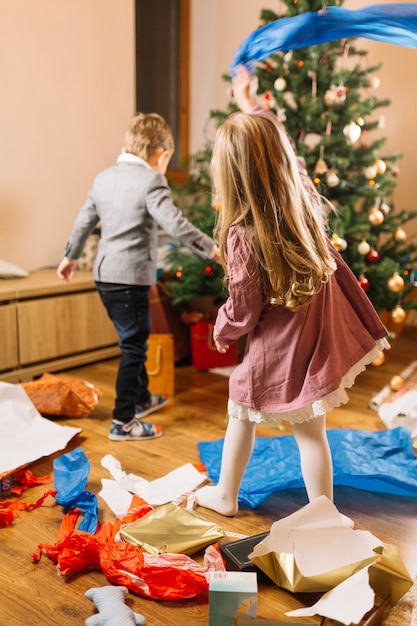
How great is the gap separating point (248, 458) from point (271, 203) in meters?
0.72

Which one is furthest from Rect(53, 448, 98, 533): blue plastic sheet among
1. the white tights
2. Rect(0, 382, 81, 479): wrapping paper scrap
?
the white tights

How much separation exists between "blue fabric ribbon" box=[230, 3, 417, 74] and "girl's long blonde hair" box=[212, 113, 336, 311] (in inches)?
18.4

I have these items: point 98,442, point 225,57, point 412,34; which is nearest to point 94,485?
point 98,442

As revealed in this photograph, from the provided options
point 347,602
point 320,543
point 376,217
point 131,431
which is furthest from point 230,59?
point 347,602

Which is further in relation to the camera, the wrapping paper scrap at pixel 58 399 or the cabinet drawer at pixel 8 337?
the cabinet drawer at pixel 8 337

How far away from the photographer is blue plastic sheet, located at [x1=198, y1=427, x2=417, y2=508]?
191cm

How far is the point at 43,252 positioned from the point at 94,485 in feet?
6.00

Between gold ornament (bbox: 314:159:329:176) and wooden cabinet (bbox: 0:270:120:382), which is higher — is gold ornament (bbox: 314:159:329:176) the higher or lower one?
the higher one

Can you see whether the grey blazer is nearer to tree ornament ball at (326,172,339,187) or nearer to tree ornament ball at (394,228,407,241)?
tree ornament ball at (326,172,339,187)

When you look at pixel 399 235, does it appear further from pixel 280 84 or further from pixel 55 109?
pixel 55 109

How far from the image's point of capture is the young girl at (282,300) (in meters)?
1.53

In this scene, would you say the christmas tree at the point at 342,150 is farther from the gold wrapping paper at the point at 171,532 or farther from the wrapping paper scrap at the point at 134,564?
the wrapping paper scrap at the point at 134,564

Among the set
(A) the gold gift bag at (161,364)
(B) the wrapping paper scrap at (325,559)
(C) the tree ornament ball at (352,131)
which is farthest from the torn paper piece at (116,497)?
(C) the tree ornament ball at (352,131)

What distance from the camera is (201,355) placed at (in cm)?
317
